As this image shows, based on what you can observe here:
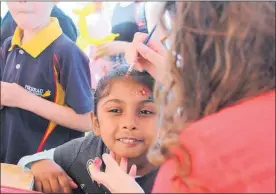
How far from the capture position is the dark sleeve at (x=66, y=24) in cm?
77

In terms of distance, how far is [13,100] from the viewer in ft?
2.37

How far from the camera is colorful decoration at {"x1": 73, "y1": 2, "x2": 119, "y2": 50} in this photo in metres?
0.77

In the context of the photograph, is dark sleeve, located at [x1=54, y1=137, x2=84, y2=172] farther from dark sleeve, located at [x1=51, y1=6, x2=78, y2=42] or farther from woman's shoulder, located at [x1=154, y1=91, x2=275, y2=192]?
woman's shoulder, located at [x1=154, y1=91, x2=275, y2=192]

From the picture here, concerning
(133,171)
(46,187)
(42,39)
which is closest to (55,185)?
(46,187)

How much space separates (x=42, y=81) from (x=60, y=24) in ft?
0.34

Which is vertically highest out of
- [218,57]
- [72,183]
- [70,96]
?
[218,57]

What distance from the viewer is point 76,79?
75cm

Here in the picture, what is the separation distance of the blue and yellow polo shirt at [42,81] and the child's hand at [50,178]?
3 centimetres

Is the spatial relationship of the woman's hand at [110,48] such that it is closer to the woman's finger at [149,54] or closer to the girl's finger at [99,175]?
the woman's finger at [149,54]

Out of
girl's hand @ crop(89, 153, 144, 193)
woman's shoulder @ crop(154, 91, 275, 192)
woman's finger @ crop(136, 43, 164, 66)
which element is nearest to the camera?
woman's shoulder @ crop(154, 91, 275, 192)

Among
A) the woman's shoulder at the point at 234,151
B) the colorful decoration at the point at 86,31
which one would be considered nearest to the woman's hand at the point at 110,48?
the colorful decoration at the point at 86,31

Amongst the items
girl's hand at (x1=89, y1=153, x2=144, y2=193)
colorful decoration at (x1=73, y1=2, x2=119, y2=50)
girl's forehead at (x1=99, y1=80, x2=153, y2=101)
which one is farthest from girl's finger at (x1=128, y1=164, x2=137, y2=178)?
colorful decoration at (x1=73, y1=2, x2=119, y2=50)

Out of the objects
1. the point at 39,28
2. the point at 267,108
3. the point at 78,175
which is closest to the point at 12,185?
the point at 78,175

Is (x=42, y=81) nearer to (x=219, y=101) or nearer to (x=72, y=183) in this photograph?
(x=72, y=183)
